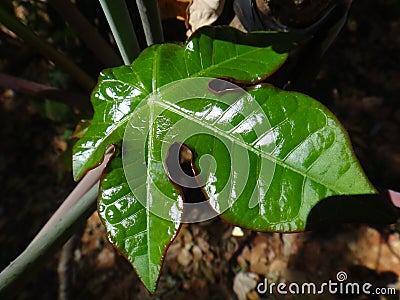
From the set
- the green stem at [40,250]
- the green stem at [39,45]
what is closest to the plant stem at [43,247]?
the green stem at [40,250]

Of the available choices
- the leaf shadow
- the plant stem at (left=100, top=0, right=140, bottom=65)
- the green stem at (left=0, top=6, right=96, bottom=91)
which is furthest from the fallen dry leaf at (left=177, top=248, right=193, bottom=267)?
the leaf shadow

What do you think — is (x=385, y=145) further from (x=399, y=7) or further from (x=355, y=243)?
(x=399, y=7)

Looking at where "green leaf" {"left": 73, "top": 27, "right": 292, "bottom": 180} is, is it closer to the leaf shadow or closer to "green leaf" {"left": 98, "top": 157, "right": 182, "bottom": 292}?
"green leaf" {"left": 98, "top": 157, "right": 182, "bottom": 292}

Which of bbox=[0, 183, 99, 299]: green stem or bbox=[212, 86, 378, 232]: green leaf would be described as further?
bbox=[0, 183, 99, 299]: green stem

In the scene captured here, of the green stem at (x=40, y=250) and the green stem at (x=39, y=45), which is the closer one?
the green stem at (x=40, y=250)

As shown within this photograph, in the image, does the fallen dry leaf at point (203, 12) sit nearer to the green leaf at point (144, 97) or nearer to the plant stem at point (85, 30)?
the green leaf at point (144, 97)

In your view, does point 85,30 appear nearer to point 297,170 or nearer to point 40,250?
point 40,250

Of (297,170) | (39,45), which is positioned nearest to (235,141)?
(297,170)
